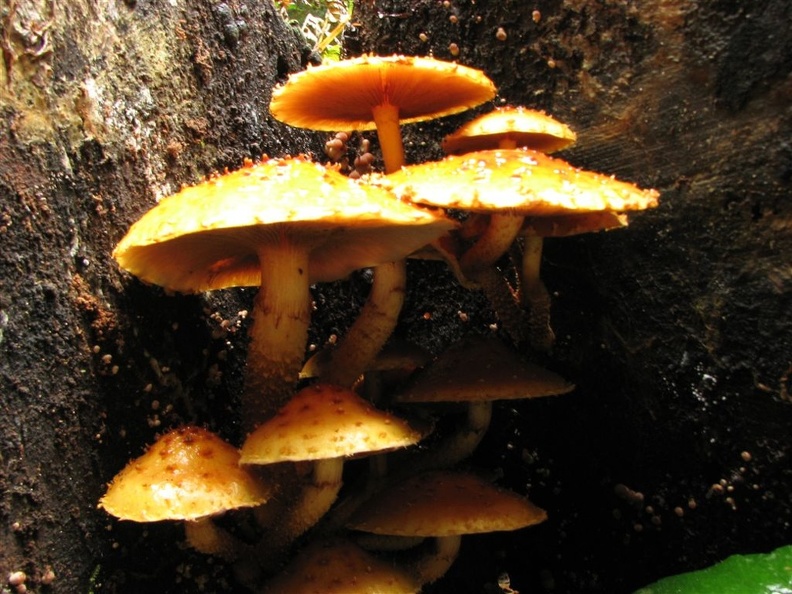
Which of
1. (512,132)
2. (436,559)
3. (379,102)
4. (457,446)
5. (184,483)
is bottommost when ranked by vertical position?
(436,559)

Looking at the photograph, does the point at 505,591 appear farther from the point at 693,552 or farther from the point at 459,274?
the point at 459,274

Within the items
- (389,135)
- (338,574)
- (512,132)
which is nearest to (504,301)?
(512,132)

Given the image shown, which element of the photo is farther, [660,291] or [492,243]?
[660,291]

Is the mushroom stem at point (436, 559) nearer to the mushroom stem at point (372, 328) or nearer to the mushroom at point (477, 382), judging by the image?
the mushroom at point (477, 382)

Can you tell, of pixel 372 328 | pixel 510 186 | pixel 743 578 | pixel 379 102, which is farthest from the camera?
pixel 379 102

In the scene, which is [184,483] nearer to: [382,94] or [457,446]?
[457,446]

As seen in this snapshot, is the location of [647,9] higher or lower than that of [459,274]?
higher

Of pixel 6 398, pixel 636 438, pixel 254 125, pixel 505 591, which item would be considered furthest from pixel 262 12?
pixel 505 591

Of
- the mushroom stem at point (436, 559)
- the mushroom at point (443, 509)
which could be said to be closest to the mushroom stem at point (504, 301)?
the mushroom at point (443, 509)
